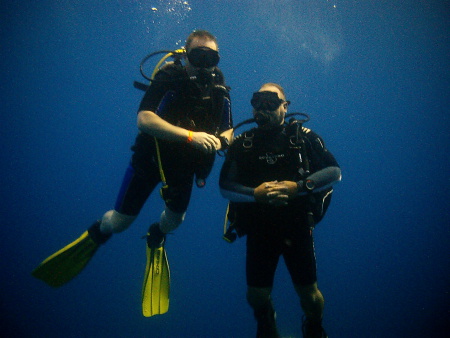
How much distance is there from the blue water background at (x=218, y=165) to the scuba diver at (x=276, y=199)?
10.8 meters

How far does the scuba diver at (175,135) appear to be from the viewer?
2369mm

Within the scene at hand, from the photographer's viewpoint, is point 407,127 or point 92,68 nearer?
point 92,68

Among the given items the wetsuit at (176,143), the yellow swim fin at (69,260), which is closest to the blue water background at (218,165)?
the yellow swim fin at (69,260)

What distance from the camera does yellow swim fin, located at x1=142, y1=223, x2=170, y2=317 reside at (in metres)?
3.99

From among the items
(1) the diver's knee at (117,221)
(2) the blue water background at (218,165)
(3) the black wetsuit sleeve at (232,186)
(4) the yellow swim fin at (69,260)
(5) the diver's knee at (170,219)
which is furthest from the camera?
(2) the blue water background at (218,165)

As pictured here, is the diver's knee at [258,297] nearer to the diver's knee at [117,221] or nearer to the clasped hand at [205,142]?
the clasped hand at [205,142]

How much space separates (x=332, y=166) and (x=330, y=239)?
3900cm

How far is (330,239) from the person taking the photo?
121 ft

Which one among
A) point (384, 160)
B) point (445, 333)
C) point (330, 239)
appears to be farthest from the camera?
point (384, 160)

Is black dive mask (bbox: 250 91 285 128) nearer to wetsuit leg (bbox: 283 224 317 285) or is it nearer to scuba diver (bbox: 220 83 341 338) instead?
scuba diver (bbox: 220 83 341 338)

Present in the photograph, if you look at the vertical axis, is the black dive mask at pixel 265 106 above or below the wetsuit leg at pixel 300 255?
above

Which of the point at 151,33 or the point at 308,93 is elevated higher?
the point at 308,93

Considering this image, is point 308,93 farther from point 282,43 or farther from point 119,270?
point 119,270

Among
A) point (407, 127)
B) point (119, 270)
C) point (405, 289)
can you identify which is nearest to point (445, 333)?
point (405, 289)
